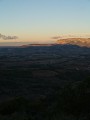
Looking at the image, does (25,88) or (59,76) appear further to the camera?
(59,76)

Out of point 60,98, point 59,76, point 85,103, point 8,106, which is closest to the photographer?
point 85,103

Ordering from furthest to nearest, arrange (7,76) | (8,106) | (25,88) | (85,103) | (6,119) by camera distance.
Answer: (7,76), (25,88), (8,106), (85,103), (6,119)

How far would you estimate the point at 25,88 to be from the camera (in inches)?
3051

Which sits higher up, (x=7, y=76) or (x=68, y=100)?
(x=68, y=100)

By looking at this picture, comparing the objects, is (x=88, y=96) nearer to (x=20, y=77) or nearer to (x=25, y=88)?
(x=25, y=88)

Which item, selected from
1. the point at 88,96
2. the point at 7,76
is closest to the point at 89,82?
the point at 88,96

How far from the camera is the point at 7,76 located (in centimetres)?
9144

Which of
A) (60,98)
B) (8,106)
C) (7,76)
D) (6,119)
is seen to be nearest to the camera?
(6,119)

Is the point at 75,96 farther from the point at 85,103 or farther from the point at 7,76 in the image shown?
the point at 7,76

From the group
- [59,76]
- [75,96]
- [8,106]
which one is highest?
[75,96]

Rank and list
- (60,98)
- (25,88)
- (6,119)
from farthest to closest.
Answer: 1. (25,88)
2. (60,98)
3. (6,119)

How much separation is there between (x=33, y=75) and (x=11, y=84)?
18.8 metres

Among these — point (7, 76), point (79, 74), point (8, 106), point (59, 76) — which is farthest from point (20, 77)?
point (8, 106)

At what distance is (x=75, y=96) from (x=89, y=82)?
174cm
